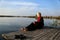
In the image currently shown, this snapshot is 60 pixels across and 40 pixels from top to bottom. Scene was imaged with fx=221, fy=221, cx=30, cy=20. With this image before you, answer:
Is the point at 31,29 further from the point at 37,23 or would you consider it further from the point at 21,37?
the point at 21,37

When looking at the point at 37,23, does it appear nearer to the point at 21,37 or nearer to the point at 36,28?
the point at 36,28

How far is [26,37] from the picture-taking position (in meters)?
11.3

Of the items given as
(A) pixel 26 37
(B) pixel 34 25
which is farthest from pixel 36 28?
(A) pixel 26 37

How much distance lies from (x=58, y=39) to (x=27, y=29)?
3505mm

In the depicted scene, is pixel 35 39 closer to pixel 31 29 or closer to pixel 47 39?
pixel 47 39

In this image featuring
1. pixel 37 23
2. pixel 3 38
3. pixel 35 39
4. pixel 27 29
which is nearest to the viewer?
pixel 35 39

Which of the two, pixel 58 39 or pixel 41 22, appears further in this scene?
pixel 41 22

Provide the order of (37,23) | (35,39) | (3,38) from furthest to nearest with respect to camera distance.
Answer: (37,23)
(3,38)
(35,39)

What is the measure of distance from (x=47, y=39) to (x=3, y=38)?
7.82 feet

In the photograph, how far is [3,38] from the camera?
1160 centimetres

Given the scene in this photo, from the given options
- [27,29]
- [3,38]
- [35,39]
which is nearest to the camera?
[35,39]

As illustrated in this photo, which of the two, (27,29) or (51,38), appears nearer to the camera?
(51,38)

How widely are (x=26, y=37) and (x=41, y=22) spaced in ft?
13.2

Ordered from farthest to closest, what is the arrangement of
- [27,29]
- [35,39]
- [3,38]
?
[27,29], [3,38], [35,39]
